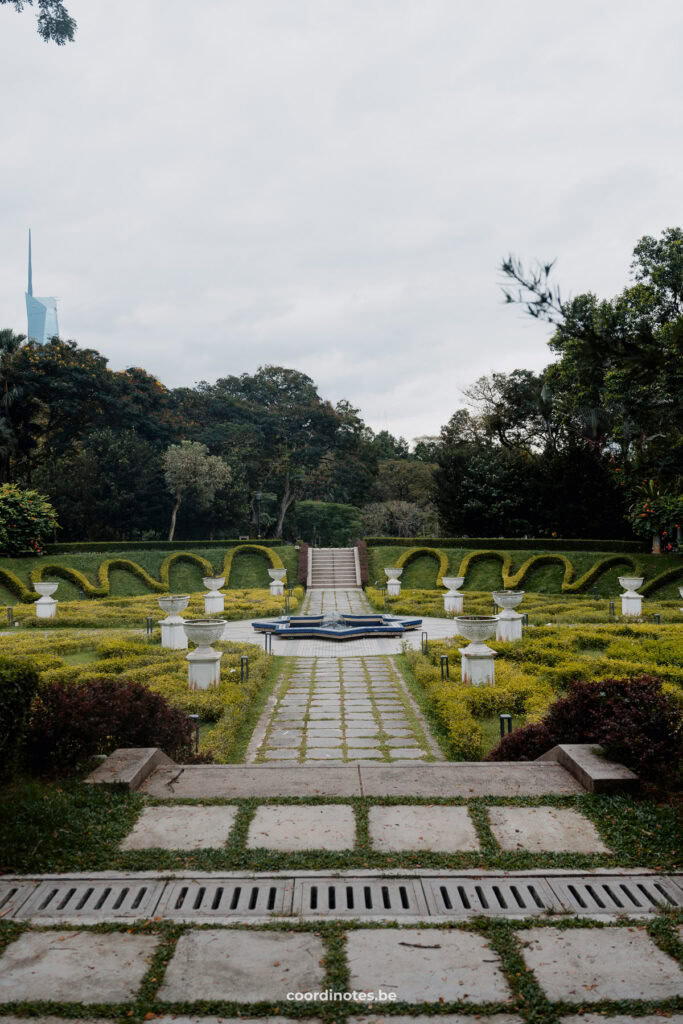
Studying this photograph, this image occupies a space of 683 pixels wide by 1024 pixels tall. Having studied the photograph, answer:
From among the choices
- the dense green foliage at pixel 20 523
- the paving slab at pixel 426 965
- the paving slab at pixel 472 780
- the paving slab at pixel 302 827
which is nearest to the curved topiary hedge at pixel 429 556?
the dense green foliage at pixel 20 523

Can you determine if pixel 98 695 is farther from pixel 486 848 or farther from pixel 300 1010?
pixel 300 1010

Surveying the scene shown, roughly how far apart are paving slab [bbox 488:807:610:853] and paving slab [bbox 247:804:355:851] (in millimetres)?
930

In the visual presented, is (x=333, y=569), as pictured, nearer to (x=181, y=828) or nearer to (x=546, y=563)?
(x=546, y=563)

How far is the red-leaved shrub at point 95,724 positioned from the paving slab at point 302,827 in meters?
1.66

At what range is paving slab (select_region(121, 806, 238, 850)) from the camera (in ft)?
13.7

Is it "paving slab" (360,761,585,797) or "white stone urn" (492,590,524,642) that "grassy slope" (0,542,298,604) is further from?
"paving slab" (360,761,585,797)

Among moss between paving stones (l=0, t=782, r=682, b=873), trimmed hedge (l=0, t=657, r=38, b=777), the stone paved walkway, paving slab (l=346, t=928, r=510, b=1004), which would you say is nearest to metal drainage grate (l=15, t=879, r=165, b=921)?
moss between paving stones (l=0, t=782, r=682, b=873)

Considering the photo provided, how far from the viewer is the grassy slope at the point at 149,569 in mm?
22516

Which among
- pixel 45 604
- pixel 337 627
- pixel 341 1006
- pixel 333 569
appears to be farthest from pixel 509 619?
pixel 333 569

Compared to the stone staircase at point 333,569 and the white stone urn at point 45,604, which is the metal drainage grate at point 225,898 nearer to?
the white stone urn at point 45,604

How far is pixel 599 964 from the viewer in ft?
9.70

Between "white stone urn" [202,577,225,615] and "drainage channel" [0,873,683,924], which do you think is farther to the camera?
"white stone urn" [202,577,225,615]

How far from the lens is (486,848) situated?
4.08 m

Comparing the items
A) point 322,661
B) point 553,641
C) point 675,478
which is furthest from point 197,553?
point 675,478
